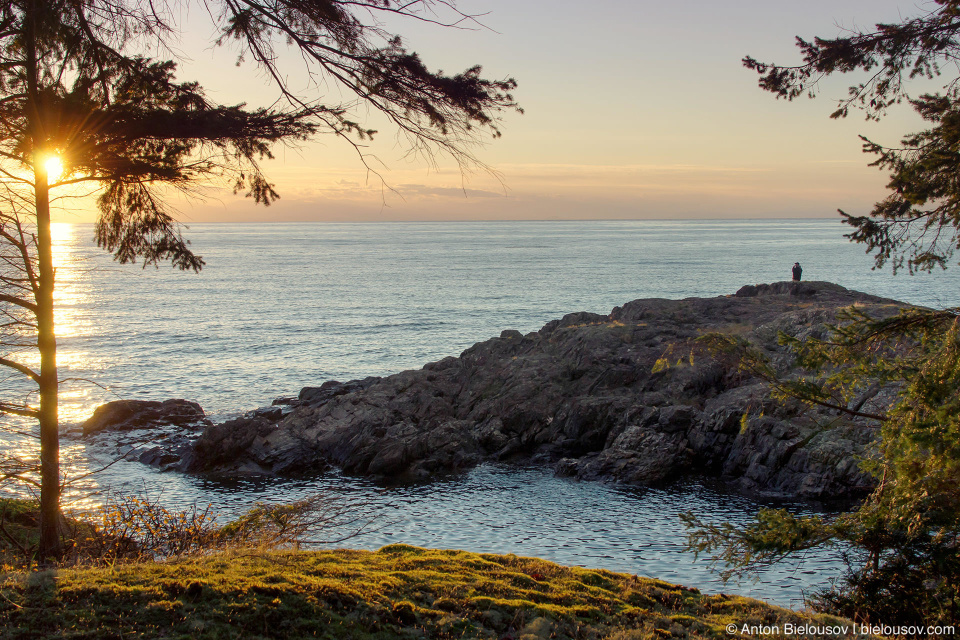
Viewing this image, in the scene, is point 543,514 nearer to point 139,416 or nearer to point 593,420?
point 593,420

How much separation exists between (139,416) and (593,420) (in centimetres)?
2162

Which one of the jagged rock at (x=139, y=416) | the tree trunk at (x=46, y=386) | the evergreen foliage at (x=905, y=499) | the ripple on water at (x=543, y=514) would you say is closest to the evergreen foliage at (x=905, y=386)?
the evergreen foliage at (x=905, y=499)

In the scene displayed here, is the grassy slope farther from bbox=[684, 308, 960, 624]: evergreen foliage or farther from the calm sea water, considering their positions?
the calm sea water

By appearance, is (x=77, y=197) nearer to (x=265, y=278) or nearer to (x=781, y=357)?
(x=781, y=357)

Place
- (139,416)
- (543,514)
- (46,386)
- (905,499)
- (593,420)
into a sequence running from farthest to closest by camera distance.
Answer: (139,416), (593,420), (543,514), (905,499), (46,386)

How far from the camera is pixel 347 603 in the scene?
22.1ft

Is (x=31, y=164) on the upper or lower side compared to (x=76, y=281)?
upper

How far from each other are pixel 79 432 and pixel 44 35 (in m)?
27.3

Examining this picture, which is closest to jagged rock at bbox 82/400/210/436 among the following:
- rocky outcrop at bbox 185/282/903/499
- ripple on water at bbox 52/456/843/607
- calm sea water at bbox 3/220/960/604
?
calm sea water at bbox 3/220/960/604

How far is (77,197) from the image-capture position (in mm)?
9266

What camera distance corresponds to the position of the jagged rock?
101 feet

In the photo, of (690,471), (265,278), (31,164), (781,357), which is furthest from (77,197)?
(265,278)

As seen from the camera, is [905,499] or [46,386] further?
[905,499]

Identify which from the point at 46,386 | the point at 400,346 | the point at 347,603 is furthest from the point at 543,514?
the point at 400,346
